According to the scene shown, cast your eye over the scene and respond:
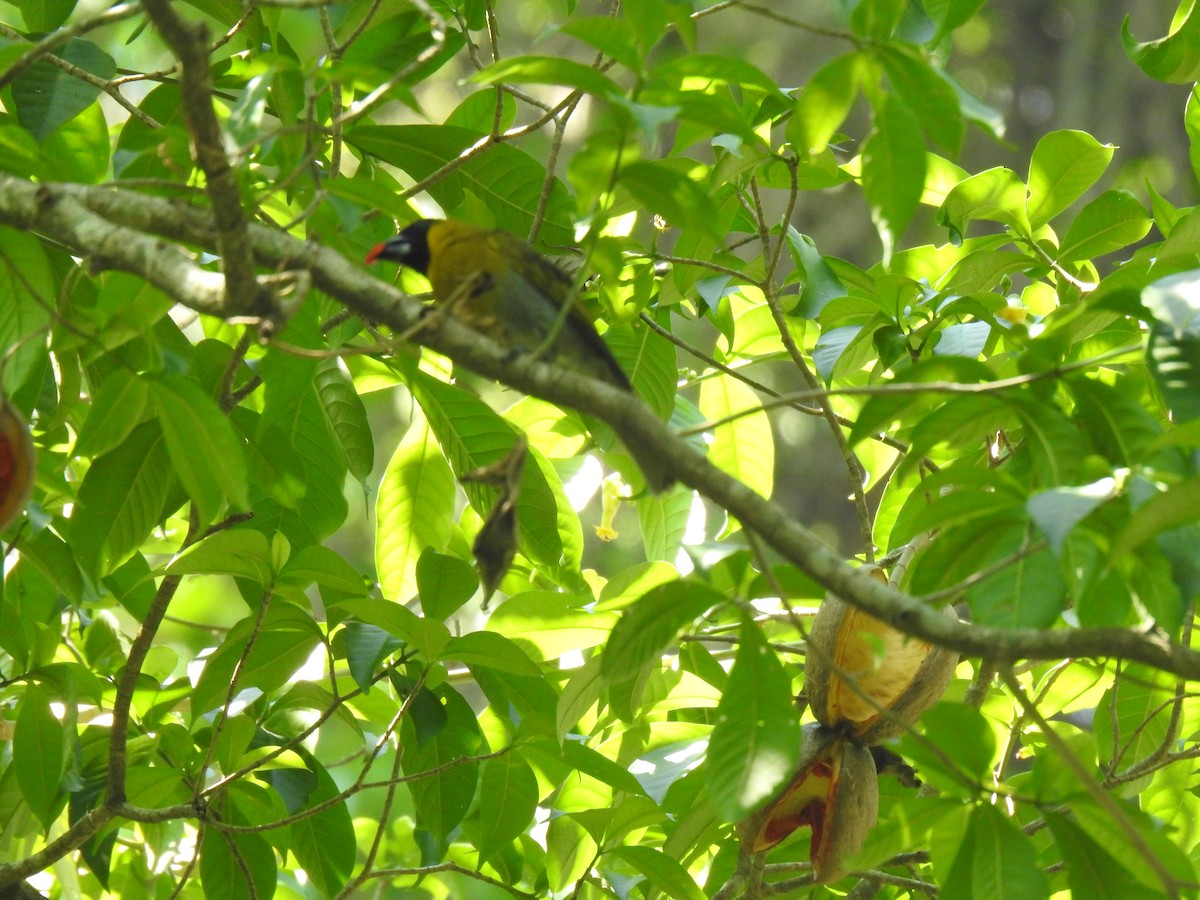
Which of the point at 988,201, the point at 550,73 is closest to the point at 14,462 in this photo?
the point at 550,73

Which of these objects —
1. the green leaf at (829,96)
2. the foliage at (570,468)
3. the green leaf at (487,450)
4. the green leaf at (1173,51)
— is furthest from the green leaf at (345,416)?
the green leaf at (1173,51)

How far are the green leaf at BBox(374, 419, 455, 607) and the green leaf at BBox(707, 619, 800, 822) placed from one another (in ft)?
3.44

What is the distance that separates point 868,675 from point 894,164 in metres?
0.97

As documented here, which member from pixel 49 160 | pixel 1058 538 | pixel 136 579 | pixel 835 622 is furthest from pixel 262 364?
pixel 1058 538

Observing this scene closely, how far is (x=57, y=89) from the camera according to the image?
228 cm

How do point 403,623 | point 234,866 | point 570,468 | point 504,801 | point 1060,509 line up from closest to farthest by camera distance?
point 1060,509, point 403,623, point 504,801, point 234,866, point 570,468

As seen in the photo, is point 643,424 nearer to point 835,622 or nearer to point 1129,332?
point 835,622

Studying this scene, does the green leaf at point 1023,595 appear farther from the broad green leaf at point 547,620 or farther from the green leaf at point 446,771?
the green leaf at point 446,771

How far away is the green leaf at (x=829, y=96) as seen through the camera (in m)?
1.80

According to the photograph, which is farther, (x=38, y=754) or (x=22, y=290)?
(x=38, y=754)

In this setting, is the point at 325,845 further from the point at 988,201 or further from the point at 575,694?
the point at 988,201

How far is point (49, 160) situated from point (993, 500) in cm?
162

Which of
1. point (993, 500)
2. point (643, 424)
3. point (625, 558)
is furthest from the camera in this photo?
point (625, 558)

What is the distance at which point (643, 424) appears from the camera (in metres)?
1.57
